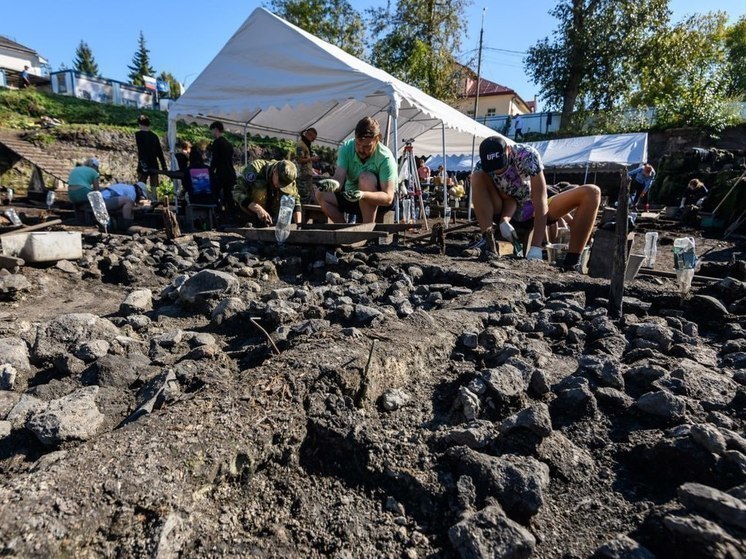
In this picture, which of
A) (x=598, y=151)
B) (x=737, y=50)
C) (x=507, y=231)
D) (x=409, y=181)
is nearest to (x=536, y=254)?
(x=507, y=231)

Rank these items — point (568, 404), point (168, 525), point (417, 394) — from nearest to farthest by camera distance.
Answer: point (168, 525) < point (568, 404) < point (417, 394)

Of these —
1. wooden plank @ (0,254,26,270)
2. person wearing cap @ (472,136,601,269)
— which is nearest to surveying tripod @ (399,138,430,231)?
person wearing cap @ (472,136,601,269)

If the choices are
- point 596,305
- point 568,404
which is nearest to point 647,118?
point 596,305

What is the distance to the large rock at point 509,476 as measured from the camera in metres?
1.07

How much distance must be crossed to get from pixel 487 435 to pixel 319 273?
2692 millimetres

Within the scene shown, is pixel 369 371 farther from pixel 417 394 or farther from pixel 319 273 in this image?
pixel 319 273

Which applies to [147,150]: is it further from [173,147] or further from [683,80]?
[683,80]

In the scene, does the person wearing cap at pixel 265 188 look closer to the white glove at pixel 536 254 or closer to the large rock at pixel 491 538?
the white glove at pixel 536 254

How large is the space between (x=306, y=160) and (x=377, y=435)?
6.92m

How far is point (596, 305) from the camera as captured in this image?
274 cm

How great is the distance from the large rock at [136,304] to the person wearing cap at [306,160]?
5309 mm

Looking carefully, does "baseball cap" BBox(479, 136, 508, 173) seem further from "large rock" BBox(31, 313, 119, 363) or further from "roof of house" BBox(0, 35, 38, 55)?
"roof of house" BBox(0, 35, 38, 55)

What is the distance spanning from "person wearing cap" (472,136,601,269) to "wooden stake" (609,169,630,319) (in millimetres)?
1290

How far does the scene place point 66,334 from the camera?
6.71 feet
